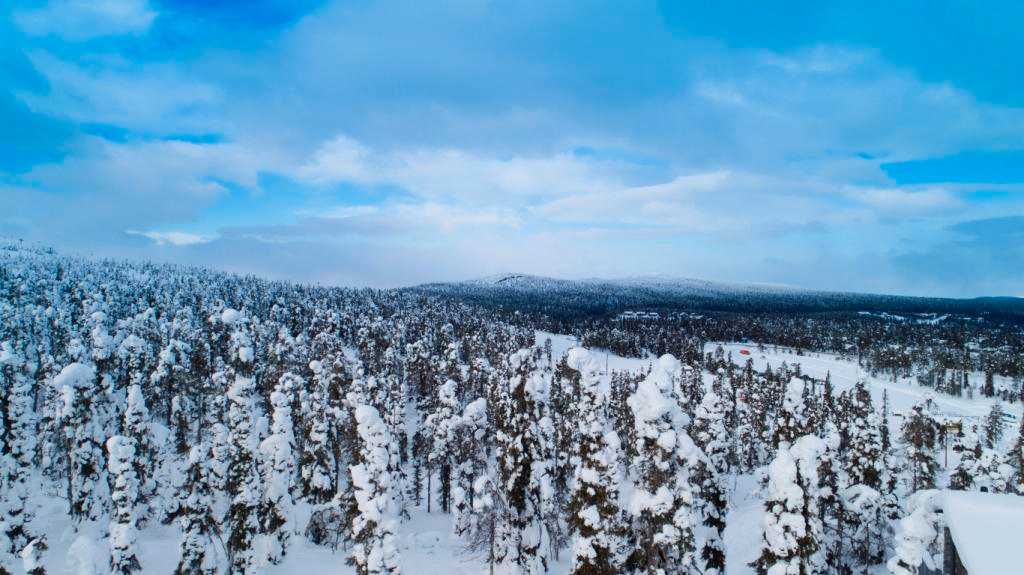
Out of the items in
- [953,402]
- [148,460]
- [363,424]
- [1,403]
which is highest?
[363,424]

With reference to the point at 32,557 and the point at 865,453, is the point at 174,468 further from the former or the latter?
the point at 865,453

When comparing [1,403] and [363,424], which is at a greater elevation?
[363,424]

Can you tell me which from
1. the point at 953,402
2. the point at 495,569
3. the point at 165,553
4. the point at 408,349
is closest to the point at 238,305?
the point at 408,349

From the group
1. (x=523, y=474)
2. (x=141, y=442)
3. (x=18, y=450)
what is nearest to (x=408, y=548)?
(x=523, y=474)

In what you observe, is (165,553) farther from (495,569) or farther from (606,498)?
(606,498)

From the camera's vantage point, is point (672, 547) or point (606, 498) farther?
point (606, 498)

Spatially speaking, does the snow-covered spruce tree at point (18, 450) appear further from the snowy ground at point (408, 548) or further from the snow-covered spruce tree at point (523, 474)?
the snow-covered spruce tree at point (523, 474)
